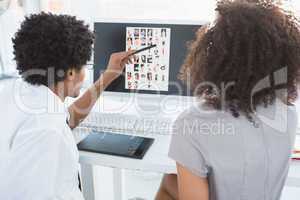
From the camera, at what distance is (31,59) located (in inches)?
37.6

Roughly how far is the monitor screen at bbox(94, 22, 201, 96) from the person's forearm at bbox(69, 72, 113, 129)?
0.18ft

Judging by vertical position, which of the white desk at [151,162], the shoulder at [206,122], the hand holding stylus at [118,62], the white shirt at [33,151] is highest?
the hand holding stylus at [118,62]

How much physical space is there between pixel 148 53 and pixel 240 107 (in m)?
0.62

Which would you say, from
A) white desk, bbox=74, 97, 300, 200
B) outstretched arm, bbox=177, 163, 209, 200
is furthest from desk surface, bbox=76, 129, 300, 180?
outstretched arm, bbox=177, 163, 209, 200

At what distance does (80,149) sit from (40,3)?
43.6 inches

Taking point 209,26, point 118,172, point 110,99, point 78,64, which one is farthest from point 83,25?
point 118,172

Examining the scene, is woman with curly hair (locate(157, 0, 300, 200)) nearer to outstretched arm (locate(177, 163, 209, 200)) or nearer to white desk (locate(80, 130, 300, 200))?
outstretched arm (locate(177, 163, 209, 200))

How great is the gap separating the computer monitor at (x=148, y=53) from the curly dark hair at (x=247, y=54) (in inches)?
19.2

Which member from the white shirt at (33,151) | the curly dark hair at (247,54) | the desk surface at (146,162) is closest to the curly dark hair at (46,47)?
the white shirt at (33,151)

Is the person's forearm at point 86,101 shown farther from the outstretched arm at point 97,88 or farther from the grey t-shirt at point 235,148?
the grey t-shirt at point 235,148

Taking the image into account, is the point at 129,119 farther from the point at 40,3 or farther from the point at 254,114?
the point at 40,3

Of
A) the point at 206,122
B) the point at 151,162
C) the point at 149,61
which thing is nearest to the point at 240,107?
the point at 206,122

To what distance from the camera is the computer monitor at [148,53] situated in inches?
51.5

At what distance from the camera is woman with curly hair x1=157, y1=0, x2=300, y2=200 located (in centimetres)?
75
